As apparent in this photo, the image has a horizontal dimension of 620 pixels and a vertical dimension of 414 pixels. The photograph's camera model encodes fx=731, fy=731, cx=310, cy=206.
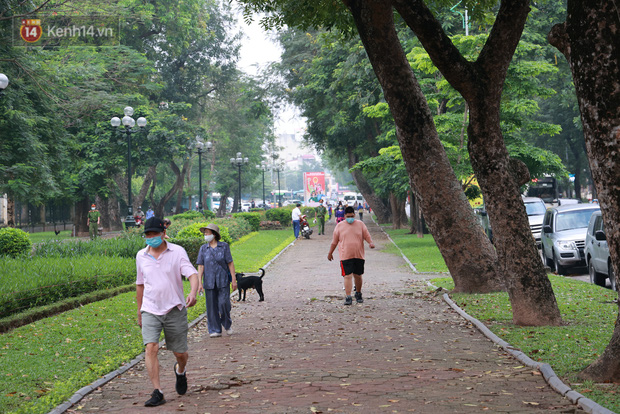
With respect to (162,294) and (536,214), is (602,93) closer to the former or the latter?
(162,294)

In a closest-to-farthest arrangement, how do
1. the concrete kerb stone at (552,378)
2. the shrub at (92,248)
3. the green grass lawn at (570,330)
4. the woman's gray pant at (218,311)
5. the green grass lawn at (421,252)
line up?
the concrete kerb stone at (552,378), the green grass lawn at (570,330), the woman's gray pant at (218,311), the shrub at (92,248), the green grass lawn at (421,252)

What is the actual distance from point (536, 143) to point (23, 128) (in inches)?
1742

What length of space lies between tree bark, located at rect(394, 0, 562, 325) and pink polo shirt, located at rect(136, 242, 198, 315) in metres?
4.97

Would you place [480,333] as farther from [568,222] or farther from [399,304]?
[568,222]

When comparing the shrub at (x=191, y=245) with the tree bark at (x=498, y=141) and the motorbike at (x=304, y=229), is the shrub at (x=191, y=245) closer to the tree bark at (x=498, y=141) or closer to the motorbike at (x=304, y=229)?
the tree bark at (x=498, y=141)

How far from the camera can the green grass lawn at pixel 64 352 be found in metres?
7.43

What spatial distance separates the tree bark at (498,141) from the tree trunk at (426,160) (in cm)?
220

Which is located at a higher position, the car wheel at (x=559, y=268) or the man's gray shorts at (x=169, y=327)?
the man's gray shorts at (x=169, y=327)

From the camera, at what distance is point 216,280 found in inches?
446

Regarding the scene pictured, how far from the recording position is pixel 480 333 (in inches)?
420

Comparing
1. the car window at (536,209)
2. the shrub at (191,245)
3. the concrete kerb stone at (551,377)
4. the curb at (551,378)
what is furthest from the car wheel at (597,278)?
the car window at (536,209)

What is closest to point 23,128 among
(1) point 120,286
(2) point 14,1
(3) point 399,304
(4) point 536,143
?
(2) point 14,1

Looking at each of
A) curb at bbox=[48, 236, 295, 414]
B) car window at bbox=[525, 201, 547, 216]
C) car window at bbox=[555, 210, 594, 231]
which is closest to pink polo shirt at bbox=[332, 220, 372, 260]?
curb at bbox=[48, 236, 295, 414]

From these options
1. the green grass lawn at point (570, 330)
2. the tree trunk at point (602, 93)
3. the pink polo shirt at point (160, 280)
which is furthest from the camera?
the pink polo shirt at point (160, 280)
